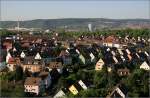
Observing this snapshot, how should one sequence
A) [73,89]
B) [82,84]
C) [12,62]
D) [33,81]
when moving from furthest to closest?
[12,62] → [33,81] → [82,84] → [73,89]

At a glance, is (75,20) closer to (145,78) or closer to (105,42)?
(105,42)

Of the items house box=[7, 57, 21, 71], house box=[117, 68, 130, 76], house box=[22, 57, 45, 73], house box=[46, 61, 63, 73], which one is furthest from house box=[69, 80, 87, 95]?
house box=[7, 57, 21, 71]

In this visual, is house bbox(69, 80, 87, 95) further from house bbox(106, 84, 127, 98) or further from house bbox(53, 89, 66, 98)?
house bbox(106, 84, 127, 98)

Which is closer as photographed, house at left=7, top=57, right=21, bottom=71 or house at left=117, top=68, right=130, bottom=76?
house at left=117, top=68, right=130, bottom=76

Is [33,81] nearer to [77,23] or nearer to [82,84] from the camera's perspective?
[82,84]

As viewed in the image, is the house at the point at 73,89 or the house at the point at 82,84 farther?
the house at the point at 82,84

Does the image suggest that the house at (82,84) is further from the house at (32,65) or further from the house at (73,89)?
the house at (32,65)

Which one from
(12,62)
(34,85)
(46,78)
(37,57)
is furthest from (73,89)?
(37,57)

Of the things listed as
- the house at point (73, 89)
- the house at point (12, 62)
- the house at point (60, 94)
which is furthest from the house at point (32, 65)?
the house at point (60, 94)
